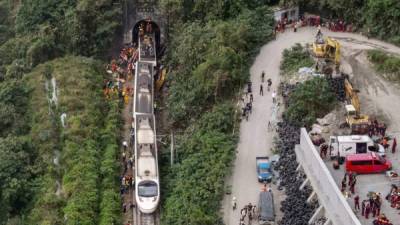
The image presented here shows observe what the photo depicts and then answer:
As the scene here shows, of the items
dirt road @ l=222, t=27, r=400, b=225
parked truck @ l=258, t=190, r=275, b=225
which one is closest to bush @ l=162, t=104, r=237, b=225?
dirt road @ l=222, t=27, r=400, b=225

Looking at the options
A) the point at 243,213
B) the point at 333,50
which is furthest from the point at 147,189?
the point at 333,50

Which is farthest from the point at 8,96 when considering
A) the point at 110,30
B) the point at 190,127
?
the point at 190,127

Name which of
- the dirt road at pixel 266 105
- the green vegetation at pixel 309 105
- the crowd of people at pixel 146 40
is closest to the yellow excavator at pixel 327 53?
the dirt road at pixel 266 105

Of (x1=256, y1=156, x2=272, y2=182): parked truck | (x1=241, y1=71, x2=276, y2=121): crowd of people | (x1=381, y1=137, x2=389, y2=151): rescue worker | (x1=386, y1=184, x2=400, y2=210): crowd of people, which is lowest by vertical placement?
(x1=386, y1=184, x2=400, y2=210): crowd of people

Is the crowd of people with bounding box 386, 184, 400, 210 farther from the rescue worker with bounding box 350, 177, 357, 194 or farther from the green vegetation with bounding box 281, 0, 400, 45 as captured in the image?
the green vegetation with bounding box 281, 0, 400, 45

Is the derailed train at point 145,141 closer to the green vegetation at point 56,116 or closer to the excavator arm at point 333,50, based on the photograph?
the green vegetation at point 56,116

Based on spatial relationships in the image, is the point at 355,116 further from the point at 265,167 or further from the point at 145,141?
the point at 145,141
